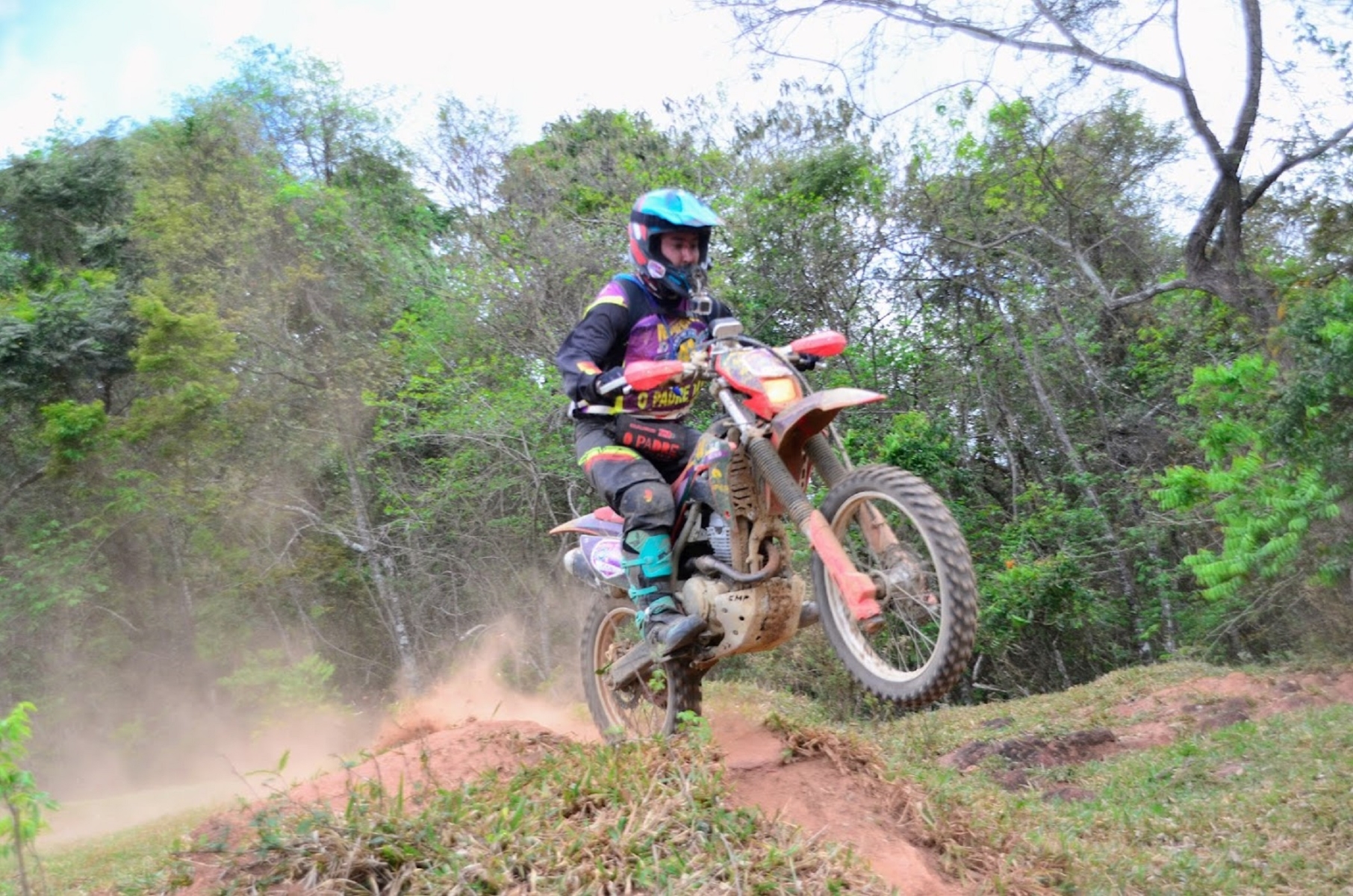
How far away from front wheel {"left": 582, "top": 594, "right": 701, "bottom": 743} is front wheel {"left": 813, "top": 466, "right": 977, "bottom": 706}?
108 centimetres

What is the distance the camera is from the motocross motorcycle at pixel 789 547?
15.9ft

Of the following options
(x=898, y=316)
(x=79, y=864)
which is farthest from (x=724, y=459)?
(x=898, y=316)

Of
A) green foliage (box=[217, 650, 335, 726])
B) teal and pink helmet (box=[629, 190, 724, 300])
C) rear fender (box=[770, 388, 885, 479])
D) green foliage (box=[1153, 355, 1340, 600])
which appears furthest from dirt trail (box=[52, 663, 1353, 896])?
green foliage (box=[217, 650, 335, 726])

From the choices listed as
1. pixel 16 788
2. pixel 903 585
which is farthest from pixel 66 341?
pixel 903 585

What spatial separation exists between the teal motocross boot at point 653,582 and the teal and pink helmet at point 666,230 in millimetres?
1349

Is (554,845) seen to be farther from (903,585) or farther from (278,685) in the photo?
(278,685)

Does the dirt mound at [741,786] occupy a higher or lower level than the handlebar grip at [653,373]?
lower

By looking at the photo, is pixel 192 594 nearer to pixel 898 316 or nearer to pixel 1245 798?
pixel 898 316

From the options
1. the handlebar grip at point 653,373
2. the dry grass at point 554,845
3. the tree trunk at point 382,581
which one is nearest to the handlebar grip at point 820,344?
the handlebar grip at point 653,373

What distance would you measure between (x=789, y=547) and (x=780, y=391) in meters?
0.88

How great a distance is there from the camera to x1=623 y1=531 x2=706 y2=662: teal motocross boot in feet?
19.9

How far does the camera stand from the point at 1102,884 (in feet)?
17.1

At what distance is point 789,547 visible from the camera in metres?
5.79

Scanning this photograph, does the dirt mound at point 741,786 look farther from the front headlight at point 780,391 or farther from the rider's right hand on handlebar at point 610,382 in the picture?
the rider's right hand on handlebar at point 610,382
